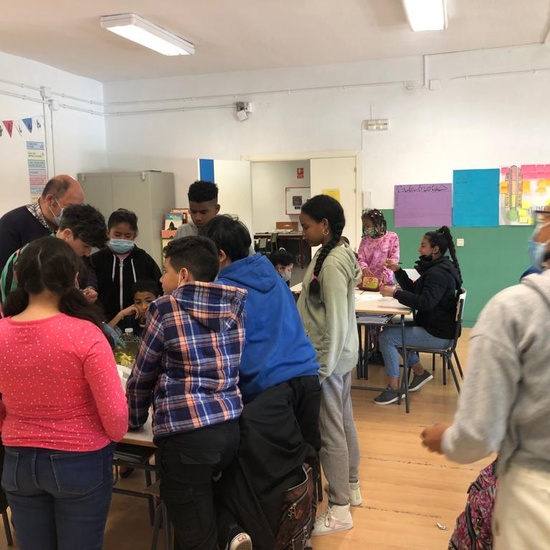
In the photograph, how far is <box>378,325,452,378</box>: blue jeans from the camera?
4020mm

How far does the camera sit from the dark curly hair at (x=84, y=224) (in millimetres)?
2221

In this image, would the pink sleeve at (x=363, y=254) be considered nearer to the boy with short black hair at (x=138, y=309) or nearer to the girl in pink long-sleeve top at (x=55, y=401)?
the boy with short black hair at (x=138, y=309)

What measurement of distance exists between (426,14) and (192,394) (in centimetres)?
442

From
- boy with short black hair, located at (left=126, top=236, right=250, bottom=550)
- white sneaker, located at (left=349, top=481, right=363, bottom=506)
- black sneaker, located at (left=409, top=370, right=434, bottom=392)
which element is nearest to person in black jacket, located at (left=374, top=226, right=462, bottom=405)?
black sneaker, located at (left=409, top=370, right=434, bottom=392)

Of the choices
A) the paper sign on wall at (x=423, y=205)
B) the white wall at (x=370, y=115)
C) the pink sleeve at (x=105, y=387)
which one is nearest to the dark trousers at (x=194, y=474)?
the pink sleeve at (x=105, y=387)

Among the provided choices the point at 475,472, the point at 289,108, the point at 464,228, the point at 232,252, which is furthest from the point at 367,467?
the point at 289,108

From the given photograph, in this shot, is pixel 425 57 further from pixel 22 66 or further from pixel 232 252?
pixel 232 252

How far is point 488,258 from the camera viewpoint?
634 centimetres

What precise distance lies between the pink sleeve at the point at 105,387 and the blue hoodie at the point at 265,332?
444 mm

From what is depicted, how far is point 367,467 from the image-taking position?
3129 mm

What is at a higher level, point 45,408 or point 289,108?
point 289,108

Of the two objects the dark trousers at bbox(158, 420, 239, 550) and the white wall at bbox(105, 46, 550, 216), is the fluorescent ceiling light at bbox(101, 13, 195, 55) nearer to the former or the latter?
the white wall at bbox(105, 46, 550, 216)

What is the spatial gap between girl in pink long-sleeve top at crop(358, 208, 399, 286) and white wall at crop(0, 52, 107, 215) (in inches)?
152

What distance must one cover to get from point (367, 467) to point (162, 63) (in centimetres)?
534
